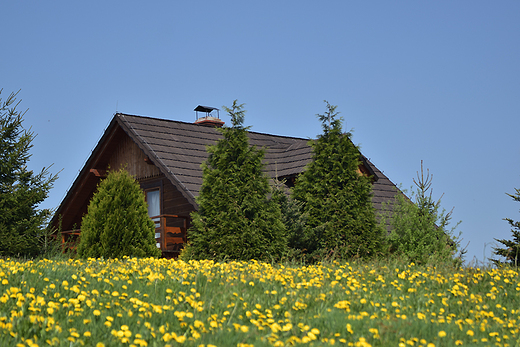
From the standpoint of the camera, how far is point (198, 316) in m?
6.70

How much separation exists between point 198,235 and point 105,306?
694 centimetres

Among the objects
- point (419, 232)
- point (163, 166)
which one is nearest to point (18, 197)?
point (163, 166)

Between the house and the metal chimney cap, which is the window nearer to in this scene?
the house

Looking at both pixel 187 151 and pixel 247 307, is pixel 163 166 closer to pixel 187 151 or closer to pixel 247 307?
pixel 187 151

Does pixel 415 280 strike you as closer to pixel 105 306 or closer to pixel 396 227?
pixel 105 306

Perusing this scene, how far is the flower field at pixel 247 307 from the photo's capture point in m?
6.06

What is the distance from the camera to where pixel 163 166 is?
723 inches

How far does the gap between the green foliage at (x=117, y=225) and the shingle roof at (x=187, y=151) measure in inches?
78.2

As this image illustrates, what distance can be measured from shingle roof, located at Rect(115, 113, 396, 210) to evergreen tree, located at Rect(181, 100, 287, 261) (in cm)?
264

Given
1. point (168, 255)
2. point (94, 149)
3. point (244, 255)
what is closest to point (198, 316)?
point (244, 255)

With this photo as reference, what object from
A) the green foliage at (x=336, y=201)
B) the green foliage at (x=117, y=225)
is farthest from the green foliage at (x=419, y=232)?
the green foliage at (x=117, y=225)

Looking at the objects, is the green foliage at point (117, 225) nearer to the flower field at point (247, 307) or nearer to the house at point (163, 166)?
the house at point (163, 166)

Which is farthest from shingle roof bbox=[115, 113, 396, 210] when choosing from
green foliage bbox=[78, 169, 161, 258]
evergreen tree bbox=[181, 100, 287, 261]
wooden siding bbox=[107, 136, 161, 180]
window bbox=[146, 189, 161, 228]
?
evergreen tree bbox=[181, 100, 287, 261]

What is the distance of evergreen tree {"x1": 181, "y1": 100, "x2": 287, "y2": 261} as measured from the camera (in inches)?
531
